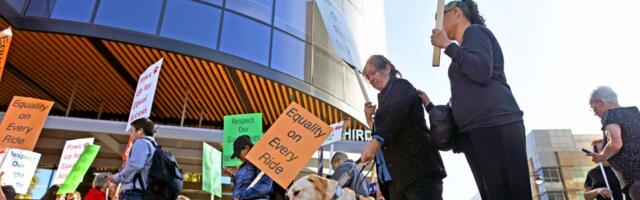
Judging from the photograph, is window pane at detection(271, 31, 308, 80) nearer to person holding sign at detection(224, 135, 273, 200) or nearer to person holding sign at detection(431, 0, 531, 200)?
person holding sign at detection(224, 135, 273, 200)

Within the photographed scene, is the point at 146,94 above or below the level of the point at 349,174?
above

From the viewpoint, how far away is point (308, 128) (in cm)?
413

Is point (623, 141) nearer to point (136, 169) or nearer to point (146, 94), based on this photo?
point (136, 169)

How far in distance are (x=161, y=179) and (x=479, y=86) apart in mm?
3135

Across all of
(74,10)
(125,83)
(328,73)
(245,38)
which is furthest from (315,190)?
(125,83)

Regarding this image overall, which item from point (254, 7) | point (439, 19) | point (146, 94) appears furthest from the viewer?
point (254, 7)

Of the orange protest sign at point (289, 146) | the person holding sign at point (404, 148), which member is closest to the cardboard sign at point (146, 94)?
the orange protest sign at point (289, 146)

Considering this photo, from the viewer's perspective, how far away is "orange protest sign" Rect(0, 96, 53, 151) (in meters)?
7.15

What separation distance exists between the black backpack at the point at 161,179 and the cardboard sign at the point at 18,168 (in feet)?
13.8

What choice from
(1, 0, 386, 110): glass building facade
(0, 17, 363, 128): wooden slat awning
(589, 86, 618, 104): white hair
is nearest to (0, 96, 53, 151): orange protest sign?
(0, 17, 363, 128): wooden slat awning

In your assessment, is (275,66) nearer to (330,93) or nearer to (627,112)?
(330,93)

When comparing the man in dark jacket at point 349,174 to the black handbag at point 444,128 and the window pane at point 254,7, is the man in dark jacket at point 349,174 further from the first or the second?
the window pane at point 254,7

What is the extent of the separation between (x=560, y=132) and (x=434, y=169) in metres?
54.3

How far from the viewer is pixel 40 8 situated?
9641 millimetres
